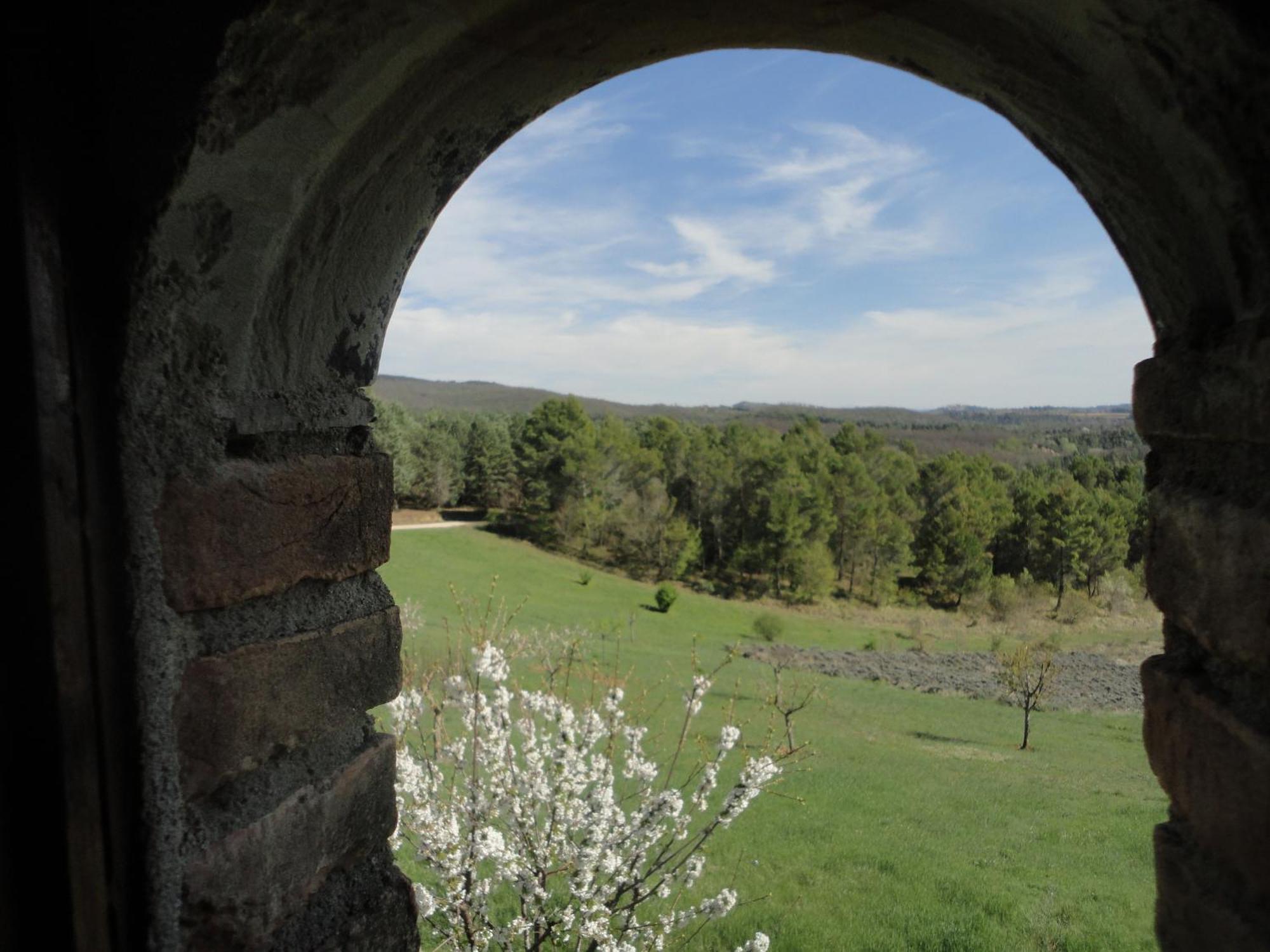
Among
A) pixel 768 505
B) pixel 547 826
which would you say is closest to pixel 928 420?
pixel 768 505

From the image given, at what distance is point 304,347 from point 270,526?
270mm

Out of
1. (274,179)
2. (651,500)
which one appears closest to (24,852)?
(274,179)

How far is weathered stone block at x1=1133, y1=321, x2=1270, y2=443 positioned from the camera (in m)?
0.85

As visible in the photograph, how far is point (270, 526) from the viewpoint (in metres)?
1.14

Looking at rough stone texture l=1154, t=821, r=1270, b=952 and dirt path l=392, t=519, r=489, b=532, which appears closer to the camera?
rough stone texture l=1154, t=821, r=1270, b=952

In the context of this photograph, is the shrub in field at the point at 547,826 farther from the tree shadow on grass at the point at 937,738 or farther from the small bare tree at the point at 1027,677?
the small bare tree at the point at 1027,677

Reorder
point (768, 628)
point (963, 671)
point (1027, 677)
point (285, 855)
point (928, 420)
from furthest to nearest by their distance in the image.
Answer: point (928, 420) → point (768, 628) → point (963, 671) → point (1027, 677) → point (285, 855)

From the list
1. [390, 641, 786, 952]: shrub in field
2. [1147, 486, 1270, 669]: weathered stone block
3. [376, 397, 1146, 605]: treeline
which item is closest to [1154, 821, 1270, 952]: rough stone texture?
[1147, 486, 1270, 669]: weathered stone block

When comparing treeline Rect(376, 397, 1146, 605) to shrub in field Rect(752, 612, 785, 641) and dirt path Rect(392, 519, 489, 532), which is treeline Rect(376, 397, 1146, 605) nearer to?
dirt path Rect(392, 519, 489, 532)

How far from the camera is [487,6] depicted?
973 millimetres

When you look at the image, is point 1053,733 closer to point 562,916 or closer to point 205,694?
point 562,916

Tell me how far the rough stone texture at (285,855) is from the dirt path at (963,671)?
79.0 feet

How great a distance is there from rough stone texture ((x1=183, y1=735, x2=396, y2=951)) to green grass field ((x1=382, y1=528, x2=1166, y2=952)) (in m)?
3.35

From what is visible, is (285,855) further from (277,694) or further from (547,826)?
(547,826)
